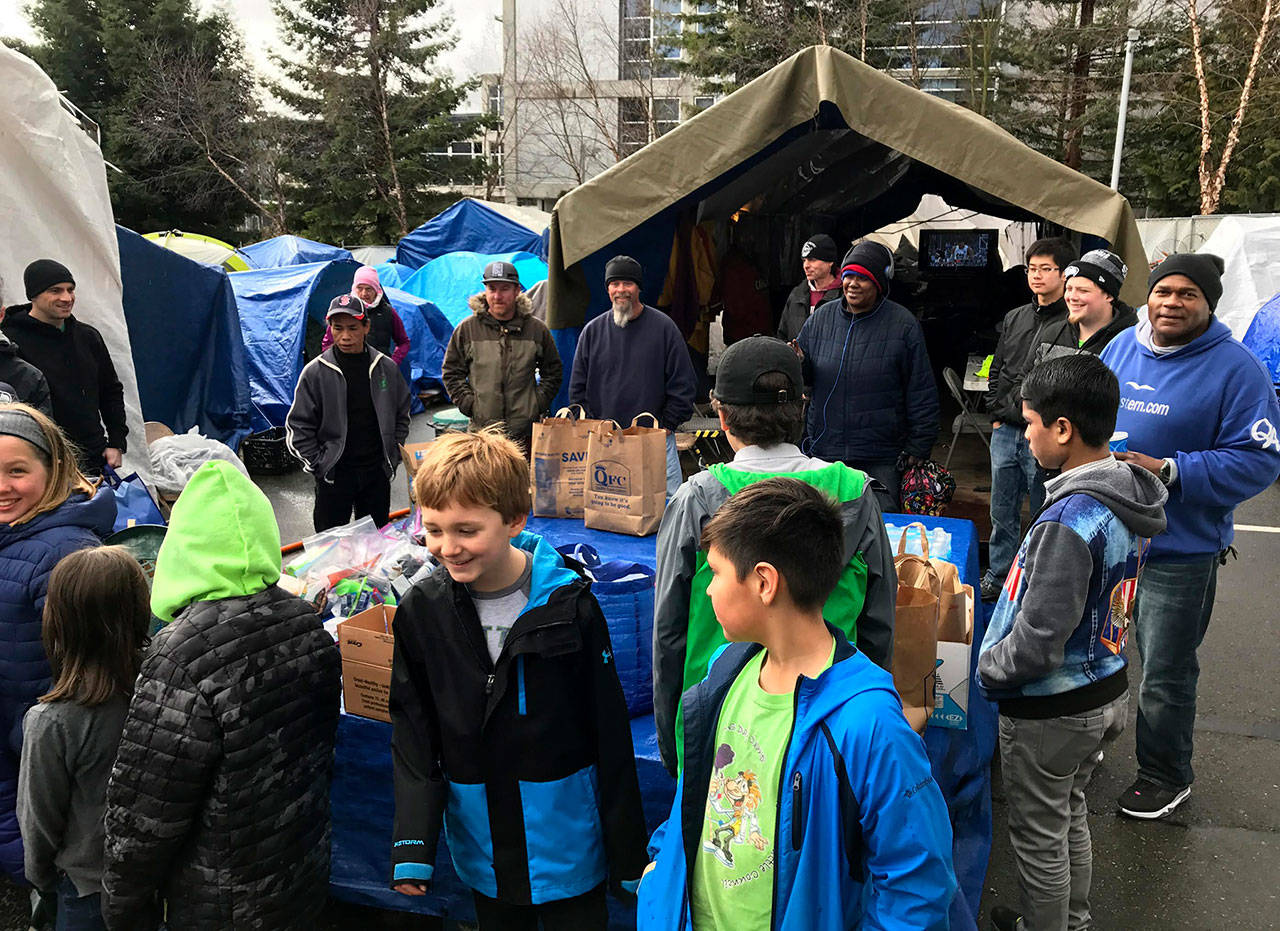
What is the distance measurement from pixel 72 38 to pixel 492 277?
31.0 meters

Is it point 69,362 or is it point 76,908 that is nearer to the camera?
point 76,908

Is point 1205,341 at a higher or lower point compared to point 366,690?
higher

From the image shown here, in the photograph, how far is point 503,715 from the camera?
220cm

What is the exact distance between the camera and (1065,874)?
268cm

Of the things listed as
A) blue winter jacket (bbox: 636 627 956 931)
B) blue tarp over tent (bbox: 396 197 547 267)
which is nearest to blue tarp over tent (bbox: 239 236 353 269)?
blue tarp over tent (bbox: 396 197 547 267)

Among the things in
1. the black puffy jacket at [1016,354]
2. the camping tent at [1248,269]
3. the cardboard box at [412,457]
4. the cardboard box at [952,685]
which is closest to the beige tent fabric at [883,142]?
the black puffy jacket at [1016,354]

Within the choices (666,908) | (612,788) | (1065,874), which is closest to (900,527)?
(1065,874)

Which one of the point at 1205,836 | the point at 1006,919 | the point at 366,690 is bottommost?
the point at 1205,836

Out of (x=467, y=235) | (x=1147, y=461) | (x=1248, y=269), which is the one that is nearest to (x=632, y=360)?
(x=1147, y=461)

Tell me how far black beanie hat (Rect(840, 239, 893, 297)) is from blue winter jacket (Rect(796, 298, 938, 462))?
17 centimetres

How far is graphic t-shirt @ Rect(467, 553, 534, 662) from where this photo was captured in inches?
88.0

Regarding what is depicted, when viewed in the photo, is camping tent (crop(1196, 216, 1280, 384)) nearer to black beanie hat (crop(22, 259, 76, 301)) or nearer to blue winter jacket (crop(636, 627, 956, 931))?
blue winter jacket (crop(636, 627, 956, 931))

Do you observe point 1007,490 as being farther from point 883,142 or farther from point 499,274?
point 499,274

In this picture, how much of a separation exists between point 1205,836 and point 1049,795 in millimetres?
1511
